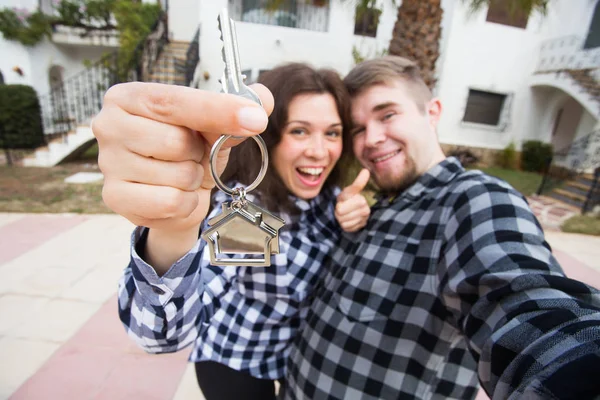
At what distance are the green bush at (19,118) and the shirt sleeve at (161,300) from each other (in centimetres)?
1163

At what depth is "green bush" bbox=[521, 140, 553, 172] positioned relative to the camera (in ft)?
42.3

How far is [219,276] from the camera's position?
1600 millimetres

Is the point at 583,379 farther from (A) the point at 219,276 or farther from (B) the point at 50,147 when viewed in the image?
(B) the point at 50,147

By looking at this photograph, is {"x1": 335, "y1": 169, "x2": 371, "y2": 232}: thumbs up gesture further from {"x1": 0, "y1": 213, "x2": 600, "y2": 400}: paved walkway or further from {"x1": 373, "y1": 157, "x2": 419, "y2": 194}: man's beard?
{"x1": 0, "y1": 213, "x2": 600, "y2": 400}: paved walkway

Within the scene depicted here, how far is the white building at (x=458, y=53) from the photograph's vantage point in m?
10.9

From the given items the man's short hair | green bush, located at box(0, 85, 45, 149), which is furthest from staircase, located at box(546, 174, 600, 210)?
green bush, located at box(0, 85, 45, 149)

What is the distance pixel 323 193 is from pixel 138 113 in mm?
1430

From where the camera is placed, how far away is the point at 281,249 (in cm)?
164

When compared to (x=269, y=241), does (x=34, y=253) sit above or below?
below

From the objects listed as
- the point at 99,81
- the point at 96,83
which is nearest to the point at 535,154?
the point at 96,83

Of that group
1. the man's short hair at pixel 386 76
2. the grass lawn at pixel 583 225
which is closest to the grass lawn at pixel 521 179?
the grass lawn at pixel 583 225

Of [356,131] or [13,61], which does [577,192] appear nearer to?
[356,131]

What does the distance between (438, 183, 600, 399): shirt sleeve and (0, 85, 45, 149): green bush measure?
40.3 feet

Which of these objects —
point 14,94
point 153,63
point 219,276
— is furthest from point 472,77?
point 14,94
